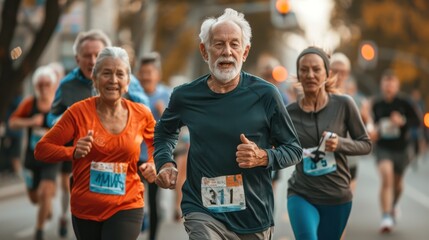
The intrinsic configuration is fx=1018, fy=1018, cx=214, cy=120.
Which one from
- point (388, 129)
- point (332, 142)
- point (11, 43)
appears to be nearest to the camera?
point (332, 142)

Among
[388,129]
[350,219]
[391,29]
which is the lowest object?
[350,219]

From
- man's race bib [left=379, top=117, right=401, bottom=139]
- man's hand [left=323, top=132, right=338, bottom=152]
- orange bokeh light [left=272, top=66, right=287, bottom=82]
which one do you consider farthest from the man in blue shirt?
man's race bib [left=379, top=117, right=401, bottom=139]

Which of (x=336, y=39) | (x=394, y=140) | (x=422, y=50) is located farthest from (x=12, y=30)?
(x=336, y=39)

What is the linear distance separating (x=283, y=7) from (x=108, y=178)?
64.7 feet

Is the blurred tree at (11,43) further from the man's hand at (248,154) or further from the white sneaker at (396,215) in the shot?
the man's hand at (248,154)

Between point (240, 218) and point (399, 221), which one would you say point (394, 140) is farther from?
point (240, 218)

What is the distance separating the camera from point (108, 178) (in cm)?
620

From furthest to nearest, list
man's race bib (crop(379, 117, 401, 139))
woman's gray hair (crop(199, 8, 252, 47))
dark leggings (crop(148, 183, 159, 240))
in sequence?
man's race bib (crop(379, 117, 401, 139)) → dark leggings (crop(148, 183, 159, 240)) → woman's gray hair (crop(199, 8, 252, 47))

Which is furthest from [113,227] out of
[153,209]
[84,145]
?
[153,209]

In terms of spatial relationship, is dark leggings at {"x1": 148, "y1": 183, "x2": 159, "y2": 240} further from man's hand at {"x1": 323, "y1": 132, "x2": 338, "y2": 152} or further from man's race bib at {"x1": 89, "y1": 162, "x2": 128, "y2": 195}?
man's race bib at {"x1": 89, "y1": 162, "x2": 128, "y2": 195}

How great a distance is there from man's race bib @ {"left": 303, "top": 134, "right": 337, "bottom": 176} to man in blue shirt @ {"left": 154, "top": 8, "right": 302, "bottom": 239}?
1.62 metres

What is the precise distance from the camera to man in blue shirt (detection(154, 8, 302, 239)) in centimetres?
540

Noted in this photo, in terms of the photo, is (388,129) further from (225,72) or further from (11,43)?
(225,72)

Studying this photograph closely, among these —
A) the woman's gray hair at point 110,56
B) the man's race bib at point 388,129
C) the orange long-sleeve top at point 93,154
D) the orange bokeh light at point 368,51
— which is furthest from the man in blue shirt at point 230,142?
the orange bokeh light at point 368,51
